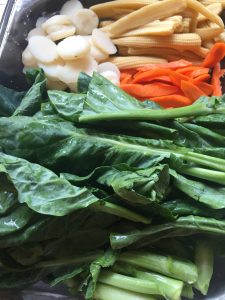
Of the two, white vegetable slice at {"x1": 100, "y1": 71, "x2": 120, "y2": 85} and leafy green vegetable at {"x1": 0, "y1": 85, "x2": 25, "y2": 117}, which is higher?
leafy green vegetable at {"x1": 0, "y1": 85, "x2": 25, "y2": 117}

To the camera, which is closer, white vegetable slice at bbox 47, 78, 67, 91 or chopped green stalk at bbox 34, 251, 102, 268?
chopped green stalk at bbox 34, 251, 102, 268

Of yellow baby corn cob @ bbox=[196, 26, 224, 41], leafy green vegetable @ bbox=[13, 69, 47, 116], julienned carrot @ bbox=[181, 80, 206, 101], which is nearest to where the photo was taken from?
leafy green vegetable @ bbox=[13, 69, 47, 116]

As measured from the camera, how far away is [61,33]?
1262mm

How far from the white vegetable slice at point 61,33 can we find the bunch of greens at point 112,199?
388 millimetres

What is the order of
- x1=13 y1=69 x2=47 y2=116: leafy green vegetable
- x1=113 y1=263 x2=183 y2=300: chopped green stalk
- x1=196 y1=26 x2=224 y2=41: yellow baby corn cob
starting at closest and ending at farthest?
x1=113 y1=263 x2=183 y2=300: chopped green stalk < x1=13 y1=69 x2=47 y2=116: leafy green vegetable < x1=196 y1=26 x2=224 y2=41: yellow baby corn cob

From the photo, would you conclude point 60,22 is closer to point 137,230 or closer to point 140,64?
point 140,64

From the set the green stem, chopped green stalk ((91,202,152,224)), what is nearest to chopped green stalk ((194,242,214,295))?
chopped green stalk ((91,202,152,224))

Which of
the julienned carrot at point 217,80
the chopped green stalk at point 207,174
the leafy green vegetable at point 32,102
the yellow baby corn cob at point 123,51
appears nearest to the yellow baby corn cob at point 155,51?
the yellow baby corn cob at point 123,51

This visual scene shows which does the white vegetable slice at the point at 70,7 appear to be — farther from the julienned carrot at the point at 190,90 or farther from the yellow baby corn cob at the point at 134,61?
the julienned carrot at the point at 190,90

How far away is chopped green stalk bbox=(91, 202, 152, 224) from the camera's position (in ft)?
2.68

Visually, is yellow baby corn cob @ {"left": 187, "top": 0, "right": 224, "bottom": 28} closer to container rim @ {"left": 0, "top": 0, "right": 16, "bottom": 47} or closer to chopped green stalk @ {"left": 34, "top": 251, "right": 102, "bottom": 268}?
container rim @ {"left": 0, "top": 0, "right": 16, "bottom": 47}

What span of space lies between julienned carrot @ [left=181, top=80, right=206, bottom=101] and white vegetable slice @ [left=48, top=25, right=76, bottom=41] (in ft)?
1.14

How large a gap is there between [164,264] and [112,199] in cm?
16

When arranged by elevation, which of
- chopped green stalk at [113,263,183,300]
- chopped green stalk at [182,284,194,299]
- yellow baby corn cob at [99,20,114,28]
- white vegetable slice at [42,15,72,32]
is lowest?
chopped green stalk at [182,284,194,299]
